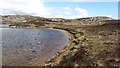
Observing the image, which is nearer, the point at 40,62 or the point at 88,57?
the point at 88,57

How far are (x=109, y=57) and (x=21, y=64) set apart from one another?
1200 cm

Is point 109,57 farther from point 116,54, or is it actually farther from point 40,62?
point 40,62

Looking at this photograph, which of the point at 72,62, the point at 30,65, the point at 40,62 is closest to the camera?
the point at 72,62

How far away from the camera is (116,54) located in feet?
98.0

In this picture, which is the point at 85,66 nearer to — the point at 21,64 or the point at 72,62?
the point at 72,62

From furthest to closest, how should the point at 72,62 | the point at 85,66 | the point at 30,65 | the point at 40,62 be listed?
the point at 40,62 → the point at 30,65 → the point at 72,62 → the point at 85,66

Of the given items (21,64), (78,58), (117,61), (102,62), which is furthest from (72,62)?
(21,64)

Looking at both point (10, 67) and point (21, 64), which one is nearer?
point (10, 67)

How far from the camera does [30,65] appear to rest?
31.4 metres

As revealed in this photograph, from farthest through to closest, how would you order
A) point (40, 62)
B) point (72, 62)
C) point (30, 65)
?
point (40, 62)
point (30, 65)
point (72, 62)

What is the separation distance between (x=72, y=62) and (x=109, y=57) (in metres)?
4.68

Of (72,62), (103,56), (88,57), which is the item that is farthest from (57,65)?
(103,56)

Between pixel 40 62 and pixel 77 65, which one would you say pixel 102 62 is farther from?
pixel 40 62

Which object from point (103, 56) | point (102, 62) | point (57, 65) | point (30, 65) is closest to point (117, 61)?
point (102, 62)
